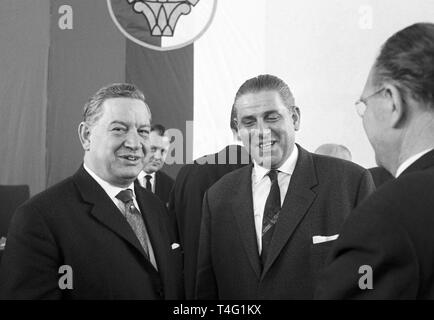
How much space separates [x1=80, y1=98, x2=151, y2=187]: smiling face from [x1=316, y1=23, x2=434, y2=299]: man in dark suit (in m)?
0.91

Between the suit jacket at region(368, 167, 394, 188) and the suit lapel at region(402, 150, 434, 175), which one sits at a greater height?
the suit lapel at region(402, 150, 434, 175)

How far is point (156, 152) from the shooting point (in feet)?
7.46

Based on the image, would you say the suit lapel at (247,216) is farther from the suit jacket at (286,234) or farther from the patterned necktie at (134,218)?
the patterned necktie at (134,218)

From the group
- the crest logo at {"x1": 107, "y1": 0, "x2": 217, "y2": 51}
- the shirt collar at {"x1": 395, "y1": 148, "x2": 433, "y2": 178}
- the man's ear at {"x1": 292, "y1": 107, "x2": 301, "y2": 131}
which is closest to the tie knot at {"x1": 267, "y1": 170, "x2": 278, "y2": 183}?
the man's ear at {"x1": 292, "y1": 107, "x2": 301, "y2": 131}

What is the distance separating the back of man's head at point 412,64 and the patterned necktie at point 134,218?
0.96 m

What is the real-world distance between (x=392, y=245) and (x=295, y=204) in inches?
38.4

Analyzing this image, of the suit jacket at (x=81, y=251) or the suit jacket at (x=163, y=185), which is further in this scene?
the suit jacket at (x=163, y=185)

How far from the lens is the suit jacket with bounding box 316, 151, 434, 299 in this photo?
0.83 meters

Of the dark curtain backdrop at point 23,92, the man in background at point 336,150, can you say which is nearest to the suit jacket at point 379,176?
the man in background at point 336,150

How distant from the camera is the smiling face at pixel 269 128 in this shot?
1.93m

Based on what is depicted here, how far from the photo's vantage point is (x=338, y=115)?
230cm

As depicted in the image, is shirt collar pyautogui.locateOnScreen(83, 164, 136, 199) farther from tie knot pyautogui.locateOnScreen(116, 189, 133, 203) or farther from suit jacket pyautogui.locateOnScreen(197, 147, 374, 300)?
suit jacket pyautogui.locateOnScreen(197, 147, 374, 300)

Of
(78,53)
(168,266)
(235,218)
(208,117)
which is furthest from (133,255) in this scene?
(78,53)

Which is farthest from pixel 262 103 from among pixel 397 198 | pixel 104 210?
pixel 397 198
